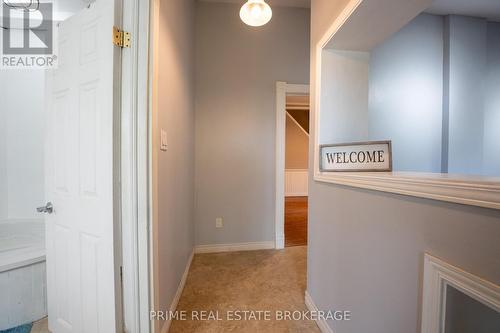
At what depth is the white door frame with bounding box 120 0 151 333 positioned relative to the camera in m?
1.03

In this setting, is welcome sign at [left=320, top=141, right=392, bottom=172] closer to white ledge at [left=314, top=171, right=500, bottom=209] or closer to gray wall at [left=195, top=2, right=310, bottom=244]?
white ledge at [left=314, top=171, right=500, bottom=209]

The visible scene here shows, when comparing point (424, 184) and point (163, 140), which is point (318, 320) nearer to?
point (424, 184)

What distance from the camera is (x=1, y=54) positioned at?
1984 mm

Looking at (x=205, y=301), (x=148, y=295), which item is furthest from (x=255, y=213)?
(x=148, y=295)

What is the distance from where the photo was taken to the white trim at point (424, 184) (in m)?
0.46

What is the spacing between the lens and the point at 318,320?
1.33 meters

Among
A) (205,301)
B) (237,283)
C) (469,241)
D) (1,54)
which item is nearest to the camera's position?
(469,241)

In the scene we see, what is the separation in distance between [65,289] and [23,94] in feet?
7.30

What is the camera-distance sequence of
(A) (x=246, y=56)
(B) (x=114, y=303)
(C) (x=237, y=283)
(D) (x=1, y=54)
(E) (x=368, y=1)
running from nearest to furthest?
(E) (x=368, y=1) < (B) (x=114, y=303) < (C) (x=237, y=283) < (D) (x=1, y=54) < (A) (x=246, y=56)

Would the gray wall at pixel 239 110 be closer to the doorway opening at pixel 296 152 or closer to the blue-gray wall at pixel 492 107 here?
the blue-gray wall at pixel 492 107

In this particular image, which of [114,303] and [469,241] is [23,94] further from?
Answer: [469,241]

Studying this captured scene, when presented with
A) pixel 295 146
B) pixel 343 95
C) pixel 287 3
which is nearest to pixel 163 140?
pixel 343 95

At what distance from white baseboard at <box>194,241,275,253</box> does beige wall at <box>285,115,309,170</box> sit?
3622 millimetres

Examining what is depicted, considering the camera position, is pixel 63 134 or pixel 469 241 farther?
pixel 63 134
